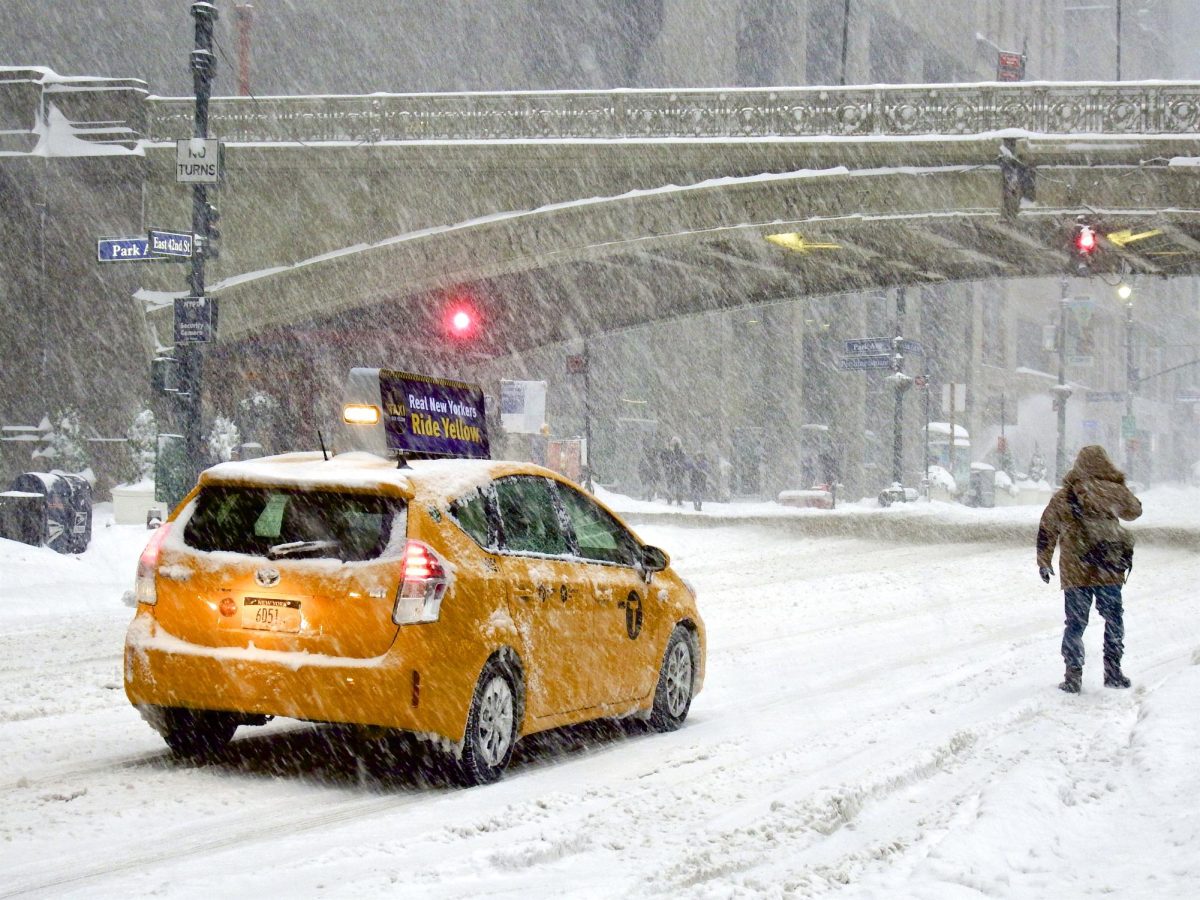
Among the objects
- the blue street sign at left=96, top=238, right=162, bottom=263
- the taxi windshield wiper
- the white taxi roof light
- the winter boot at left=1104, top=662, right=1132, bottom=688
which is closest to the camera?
the taxi windshield wiper

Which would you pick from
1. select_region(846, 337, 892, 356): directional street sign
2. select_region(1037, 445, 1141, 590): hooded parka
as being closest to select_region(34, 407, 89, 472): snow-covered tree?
select_region(846, 337, 892, 356): directional street sign

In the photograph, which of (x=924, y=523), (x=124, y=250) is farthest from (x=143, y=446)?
(x=924, y=523)

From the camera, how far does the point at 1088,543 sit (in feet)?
32.7

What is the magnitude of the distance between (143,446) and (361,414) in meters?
22.7

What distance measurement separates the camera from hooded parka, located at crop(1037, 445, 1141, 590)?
9.97 meters

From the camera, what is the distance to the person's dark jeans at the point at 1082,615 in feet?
32.8

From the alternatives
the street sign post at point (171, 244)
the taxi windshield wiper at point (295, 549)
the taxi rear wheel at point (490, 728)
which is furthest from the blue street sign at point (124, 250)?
the taxi rear wheel at point (490, 728)

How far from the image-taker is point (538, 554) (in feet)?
24.9

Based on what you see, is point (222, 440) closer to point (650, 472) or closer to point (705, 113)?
point (705, 113)

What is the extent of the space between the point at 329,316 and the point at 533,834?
3239 centimetres

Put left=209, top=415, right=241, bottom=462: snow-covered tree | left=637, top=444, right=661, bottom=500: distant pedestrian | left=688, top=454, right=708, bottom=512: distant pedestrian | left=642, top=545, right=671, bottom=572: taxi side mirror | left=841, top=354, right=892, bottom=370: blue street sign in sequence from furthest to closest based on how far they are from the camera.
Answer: left=637, top=444, right=661, bottom=500: distant pedestrian, left=688, top=454, right=708, bottom=512: distant pedestrian, left=841, top=354, right=892, bottom=370: blue street sign, left=209, top=415, right=241, bottom=462: snow-covered tree, left=642, top=545, right=671, bottom=572: taxi side mirror

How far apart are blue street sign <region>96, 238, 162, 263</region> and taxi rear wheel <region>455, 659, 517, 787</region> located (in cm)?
1432

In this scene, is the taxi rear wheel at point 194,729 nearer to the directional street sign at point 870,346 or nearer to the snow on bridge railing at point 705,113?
the snow on bridge railing at point 705,113

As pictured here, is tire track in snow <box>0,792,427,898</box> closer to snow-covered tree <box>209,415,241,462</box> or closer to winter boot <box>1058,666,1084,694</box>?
winter boot <box>1058,666,1084,694</box>
